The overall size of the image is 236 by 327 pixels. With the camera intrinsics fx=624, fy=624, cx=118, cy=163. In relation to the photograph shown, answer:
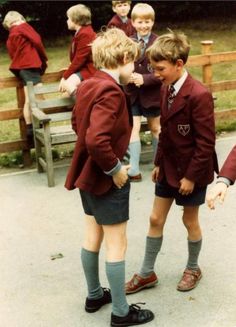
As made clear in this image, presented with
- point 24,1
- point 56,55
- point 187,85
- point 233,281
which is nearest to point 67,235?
point 233,281

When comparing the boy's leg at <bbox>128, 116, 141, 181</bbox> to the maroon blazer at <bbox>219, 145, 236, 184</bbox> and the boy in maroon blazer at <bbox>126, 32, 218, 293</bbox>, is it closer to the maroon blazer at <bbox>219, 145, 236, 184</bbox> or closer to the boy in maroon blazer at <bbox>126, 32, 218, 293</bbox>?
the boy in maroon blazer at <bbox>126, 32, 218, 293</bbox>

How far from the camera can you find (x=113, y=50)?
3449 mm

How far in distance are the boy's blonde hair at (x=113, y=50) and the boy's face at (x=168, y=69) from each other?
1.08ft

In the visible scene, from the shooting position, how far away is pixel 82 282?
175 inches

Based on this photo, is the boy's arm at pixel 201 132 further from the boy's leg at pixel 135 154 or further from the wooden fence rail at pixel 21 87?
the wooden fence rail at pixel 21 87

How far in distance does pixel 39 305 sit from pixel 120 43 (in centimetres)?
184

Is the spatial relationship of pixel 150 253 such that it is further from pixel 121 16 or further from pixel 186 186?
pixel 121 16

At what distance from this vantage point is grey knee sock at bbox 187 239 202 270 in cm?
423

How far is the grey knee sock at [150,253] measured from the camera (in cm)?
421

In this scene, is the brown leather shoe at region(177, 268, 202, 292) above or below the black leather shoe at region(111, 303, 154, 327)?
below

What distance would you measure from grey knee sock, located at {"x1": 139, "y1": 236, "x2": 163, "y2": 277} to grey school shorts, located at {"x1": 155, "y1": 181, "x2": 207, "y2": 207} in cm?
34

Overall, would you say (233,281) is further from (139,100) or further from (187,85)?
(139,100)

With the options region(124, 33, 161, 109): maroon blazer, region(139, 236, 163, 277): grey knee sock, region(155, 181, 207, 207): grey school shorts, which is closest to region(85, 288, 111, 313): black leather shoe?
region(139, 236, 163, 277): grey knee sock

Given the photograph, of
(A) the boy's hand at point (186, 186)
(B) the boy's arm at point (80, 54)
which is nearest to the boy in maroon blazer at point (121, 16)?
(B) the boy's arm at point (80, 54)
